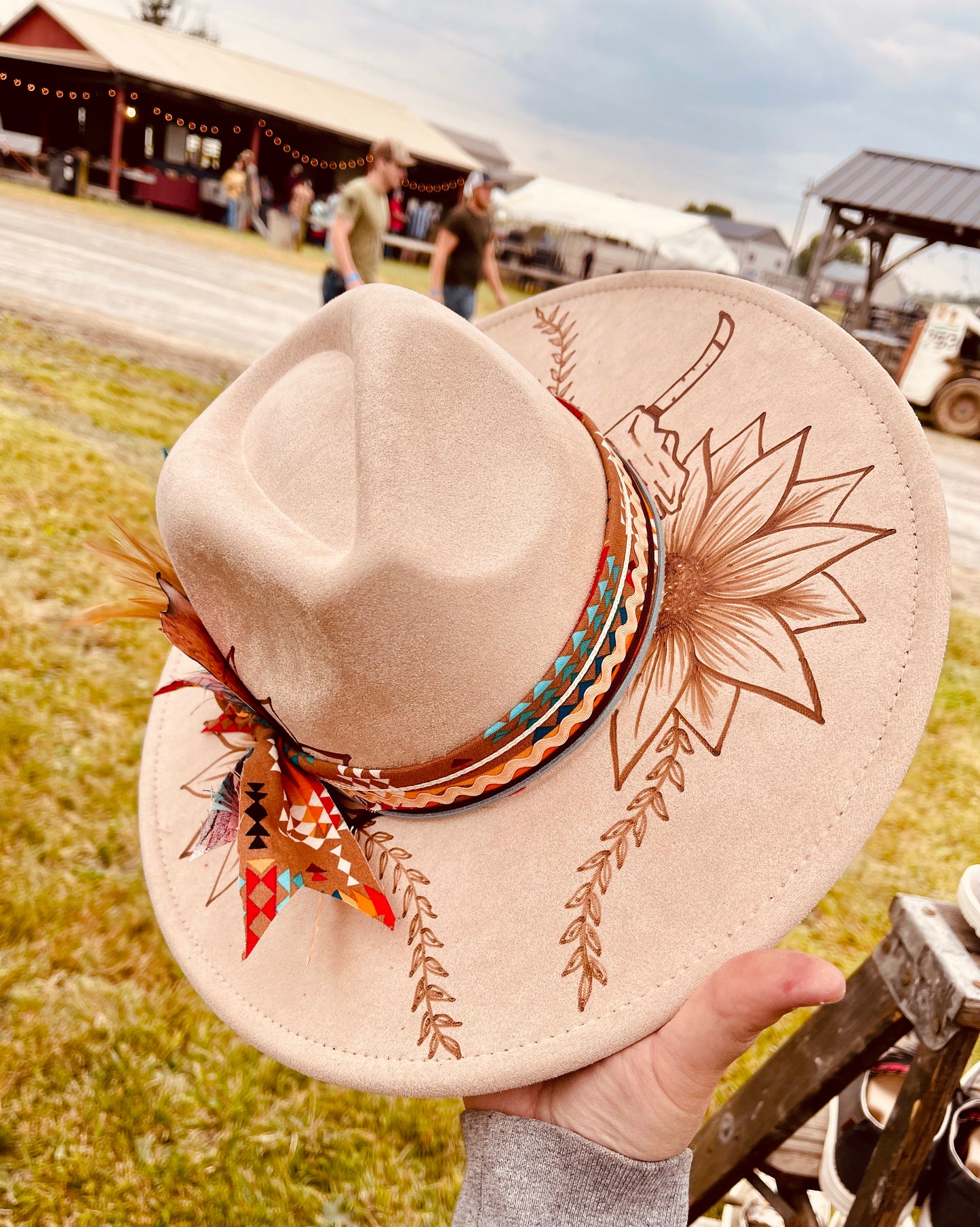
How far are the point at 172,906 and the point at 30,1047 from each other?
3.21 feet

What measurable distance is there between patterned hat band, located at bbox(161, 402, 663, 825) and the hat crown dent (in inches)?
0.7

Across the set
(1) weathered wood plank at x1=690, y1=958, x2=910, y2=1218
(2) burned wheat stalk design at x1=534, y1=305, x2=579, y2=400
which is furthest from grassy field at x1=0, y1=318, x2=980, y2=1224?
(2) burned wheat stalk design at x1=534, y1=305, x2=579, y2=400

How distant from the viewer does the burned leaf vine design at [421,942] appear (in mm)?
959

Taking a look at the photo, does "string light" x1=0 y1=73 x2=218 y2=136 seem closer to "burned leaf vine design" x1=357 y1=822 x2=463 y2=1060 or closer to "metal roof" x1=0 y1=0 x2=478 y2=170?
"metal roof" x1=0 y1=0 x2=478 y2=170

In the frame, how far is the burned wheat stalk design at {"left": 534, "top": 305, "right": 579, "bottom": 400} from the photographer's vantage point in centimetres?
139

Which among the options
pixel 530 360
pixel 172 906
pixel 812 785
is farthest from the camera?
pixel 530 360

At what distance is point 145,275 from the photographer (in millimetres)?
10367

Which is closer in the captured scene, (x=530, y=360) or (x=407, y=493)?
(x=407, y=493)

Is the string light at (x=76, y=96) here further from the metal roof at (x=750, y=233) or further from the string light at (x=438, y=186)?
the metal roof at (x=750, y=233)

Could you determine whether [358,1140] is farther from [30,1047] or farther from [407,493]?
[407,493]

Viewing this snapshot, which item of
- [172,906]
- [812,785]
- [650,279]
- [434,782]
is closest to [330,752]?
[434,782]

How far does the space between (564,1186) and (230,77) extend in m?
26.4

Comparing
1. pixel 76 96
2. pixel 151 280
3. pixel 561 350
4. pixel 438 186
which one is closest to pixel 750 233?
pixel 438 186

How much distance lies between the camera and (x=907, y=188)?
13.9 metres
